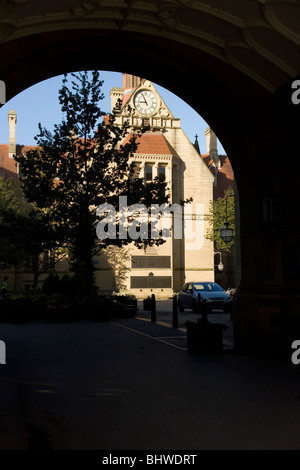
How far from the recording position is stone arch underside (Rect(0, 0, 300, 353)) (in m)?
8.16

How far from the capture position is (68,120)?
22516mm

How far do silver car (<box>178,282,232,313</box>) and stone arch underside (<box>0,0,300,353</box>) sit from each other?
43.2 ft

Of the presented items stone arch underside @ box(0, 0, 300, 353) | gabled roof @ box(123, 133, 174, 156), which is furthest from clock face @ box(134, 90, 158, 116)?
stone arch underside @ box(0, 0, 300, 353)

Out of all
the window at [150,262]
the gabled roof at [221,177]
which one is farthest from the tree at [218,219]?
the gabled roof at [221,177]

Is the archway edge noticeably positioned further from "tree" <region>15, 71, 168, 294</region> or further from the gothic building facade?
the gothic building facade

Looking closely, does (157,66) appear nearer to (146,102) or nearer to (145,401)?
(145,401)

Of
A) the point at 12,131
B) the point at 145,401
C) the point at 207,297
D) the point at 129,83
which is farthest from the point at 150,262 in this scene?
the point at 145,401

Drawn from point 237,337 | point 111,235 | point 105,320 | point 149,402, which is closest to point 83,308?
point 105,320

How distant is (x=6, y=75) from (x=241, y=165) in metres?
4.92

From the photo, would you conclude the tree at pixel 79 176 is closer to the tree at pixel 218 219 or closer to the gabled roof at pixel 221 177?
the tree at pixel 218 219

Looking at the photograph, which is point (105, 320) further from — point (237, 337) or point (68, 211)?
point (237, 337)

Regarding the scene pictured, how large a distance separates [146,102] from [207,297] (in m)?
37.9

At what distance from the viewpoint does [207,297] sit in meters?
23.4

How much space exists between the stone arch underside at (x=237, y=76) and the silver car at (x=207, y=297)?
13174 millimetres
